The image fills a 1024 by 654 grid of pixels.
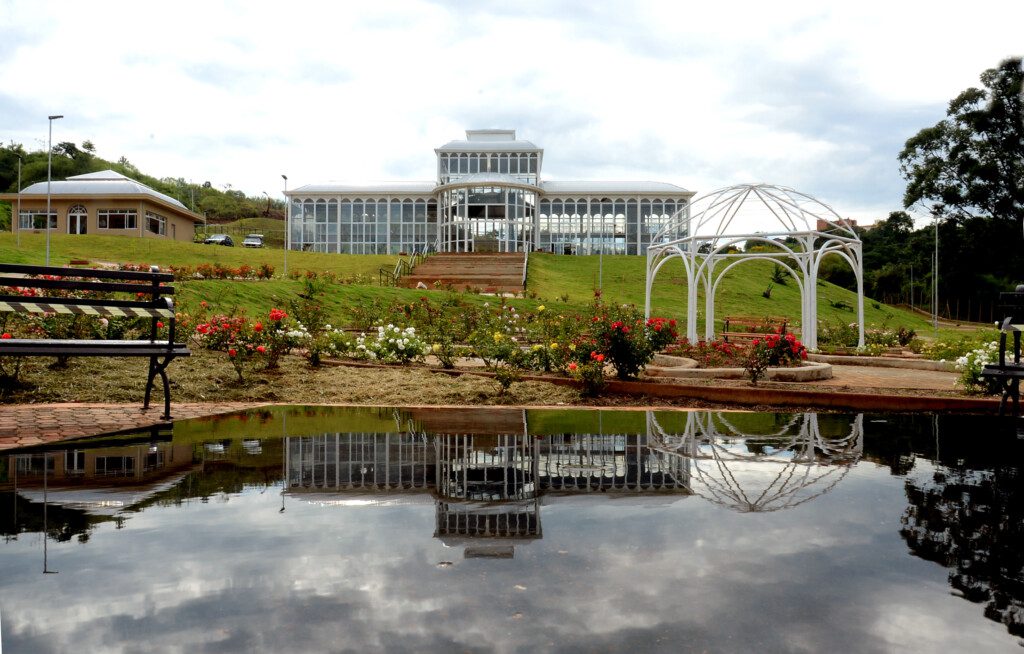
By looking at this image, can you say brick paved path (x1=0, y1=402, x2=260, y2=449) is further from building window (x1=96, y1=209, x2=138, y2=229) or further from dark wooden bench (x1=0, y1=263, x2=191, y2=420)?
building window (x1=96, y1=209, x2=138, y2=229)

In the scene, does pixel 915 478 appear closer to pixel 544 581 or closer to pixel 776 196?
pixel 544 581

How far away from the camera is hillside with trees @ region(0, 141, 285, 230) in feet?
205

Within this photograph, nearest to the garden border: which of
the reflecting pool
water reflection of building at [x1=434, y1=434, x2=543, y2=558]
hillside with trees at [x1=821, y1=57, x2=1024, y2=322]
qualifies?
the reflecting pool

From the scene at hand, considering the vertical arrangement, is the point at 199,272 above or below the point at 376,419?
above

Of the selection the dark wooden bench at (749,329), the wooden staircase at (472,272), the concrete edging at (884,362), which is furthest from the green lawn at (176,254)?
the concrete edging at (884,362)

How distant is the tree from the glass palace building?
Answer: 1655 centimetres

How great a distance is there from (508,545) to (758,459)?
272cm

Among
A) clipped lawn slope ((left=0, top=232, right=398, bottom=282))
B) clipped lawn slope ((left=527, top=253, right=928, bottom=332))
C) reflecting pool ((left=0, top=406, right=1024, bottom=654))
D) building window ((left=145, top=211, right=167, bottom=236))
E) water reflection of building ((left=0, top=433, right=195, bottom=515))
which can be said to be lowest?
reflecting pool ((left=0, top=406, right=1024, bottom=654))

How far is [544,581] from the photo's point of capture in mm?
2828

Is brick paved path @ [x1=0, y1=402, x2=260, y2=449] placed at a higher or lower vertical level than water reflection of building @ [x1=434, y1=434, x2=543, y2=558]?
higher

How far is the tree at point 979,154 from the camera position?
39.0 metres

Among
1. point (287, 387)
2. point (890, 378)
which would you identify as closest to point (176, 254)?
point (287, 387)

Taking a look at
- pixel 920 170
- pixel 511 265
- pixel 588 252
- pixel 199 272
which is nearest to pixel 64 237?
pixel 199 272

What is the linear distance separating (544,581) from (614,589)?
11.2 inches
